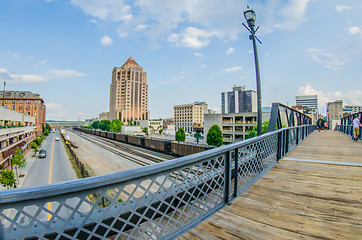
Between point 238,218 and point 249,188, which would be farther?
point 249,188

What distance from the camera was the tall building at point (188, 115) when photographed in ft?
393

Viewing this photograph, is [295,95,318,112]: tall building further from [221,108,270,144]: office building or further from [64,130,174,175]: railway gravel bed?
[64,130,174,175]: railway gravel bed

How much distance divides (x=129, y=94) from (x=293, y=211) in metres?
142

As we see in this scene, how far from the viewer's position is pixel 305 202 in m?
2.79

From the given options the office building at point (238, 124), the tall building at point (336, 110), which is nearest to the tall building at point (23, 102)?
the office building at point (238, 124)

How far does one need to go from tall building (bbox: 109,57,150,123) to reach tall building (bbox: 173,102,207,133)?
103ft

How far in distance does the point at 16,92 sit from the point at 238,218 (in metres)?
108

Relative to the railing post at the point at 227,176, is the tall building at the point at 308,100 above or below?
above

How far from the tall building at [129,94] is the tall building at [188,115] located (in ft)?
103

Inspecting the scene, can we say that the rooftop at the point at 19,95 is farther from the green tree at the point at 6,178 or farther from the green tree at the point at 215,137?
the green tree at the point at 215,137

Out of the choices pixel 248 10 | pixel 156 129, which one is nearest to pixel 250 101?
pixel 156 129

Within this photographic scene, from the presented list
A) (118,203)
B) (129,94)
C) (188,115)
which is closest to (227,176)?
(118,203)

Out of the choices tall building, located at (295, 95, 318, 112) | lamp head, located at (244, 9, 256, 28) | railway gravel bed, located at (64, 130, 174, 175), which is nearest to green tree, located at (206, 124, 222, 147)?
railway gravel bed, located at (64, 130, 174, 175)

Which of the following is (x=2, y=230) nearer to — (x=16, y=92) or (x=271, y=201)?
(x=271, y=201)
